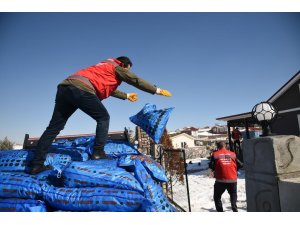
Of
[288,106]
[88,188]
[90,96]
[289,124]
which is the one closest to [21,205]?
[88,188]

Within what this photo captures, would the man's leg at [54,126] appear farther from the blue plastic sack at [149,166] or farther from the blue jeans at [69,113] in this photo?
the blue plastic sack at [149,166]

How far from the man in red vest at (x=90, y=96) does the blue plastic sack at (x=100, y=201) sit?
511mm

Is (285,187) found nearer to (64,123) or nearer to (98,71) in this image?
(98,71)

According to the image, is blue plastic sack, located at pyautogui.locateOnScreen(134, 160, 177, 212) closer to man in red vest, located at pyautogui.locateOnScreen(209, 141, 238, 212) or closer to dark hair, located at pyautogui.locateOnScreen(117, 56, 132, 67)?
dark hair, located at pyautogui.locateOnScreen(117, 56, 132, 67)

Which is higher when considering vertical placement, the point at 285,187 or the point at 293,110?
the point at 293,110

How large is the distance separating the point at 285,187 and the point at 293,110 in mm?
11237

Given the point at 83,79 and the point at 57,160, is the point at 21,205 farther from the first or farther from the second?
the point at 83,79

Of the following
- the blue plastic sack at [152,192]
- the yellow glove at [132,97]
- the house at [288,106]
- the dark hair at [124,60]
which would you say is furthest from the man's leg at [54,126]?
the house at [288,106]

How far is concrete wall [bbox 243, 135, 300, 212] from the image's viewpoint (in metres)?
1.79

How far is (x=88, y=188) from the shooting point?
82.7 inches

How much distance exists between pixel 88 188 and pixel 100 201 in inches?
8.5

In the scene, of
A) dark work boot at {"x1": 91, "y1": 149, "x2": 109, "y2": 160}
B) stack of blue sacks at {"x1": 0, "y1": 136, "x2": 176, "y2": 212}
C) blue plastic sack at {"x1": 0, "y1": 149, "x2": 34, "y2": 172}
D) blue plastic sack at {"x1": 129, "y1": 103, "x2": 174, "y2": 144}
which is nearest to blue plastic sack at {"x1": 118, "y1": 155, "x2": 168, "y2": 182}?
A: stack of blue sacks at {"x1": 0, "y1": 136, "x2": 176, "y2": 212}
